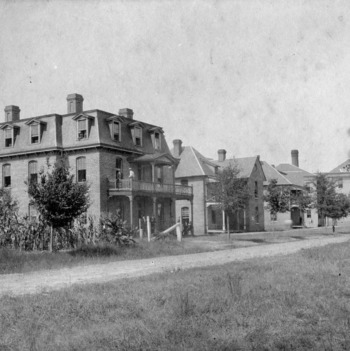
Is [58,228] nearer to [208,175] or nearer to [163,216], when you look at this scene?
[163,216]

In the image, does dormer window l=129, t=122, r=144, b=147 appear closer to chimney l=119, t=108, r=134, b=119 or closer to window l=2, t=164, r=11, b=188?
chimney l=119, t=108, r=134, b=119

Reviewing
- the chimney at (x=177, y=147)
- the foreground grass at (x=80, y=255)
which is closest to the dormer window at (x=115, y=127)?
the chimney at (x=177, y=147)

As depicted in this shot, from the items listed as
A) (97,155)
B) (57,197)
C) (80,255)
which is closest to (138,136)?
(97,155)

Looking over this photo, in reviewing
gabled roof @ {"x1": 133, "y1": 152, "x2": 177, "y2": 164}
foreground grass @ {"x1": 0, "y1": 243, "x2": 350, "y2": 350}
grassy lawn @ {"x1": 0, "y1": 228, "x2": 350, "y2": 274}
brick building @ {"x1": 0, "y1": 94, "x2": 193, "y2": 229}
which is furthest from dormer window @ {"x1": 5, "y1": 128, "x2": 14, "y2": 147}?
foreground grass @ {"x1": 0, "y1": 243, "x2": 350, "y2": 350}

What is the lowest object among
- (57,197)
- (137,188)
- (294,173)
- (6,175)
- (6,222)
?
(6,222)

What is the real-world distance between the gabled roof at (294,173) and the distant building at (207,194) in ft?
47.3

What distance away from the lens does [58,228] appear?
19.8m

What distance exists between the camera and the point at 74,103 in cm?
3800

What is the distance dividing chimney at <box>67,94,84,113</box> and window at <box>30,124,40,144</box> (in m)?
2.93

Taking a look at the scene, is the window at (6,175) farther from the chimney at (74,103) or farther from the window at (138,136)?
the window at (138,136)

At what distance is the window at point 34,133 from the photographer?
121 ft

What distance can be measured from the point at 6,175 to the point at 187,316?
3391cm

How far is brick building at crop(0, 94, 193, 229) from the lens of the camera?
34781 millimetres

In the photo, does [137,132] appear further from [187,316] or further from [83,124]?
[187,316]
